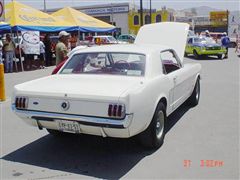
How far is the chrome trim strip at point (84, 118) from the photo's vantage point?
3.99m

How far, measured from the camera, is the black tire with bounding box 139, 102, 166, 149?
4.69 meters

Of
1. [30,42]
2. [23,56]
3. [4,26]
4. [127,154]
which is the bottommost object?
[127,154]

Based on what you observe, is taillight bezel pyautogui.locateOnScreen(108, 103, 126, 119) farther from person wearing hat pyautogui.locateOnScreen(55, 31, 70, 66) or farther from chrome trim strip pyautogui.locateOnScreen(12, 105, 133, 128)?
person wearing hat pyautogui.locateOnScreen(55, 31, 70, 66)

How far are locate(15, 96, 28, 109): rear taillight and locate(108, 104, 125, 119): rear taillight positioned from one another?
127 centimetres

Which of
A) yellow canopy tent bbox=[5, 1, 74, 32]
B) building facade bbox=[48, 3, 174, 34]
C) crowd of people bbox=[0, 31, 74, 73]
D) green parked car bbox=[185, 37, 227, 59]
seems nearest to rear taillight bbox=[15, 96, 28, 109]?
crowd of people bbox=[0, 31, 74, 73]

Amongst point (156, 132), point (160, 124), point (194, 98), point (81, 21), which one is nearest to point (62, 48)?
point (194, 98)

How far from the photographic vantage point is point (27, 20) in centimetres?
1672

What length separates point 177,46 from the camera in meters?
9.48

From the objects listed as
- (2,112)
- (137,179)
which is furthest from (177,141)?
(2,112)

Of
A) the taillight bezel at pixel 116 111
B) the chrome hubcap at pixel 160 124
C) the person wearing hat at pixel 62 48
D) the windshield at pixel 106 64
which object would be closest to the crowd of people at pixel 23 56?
the person wearing hat at pixel 62 48

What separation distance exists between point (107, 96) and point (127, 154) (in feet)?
3.68

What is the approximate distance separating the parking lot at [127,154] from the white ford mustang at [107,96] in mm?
371

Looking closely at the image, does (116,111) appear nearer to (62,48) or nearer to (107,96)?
(107,96)

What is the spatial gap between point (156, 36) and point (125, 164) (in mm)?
6302
